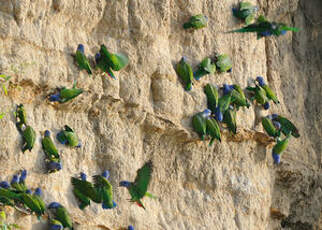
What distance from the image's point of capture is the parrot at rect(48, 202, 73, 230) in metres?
6.02

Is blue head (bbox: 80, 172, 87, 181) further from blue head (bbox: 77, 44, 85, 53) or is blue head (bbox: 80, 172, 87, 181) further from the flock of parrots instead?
blue head (bbox: 77, 44, 85, 53)

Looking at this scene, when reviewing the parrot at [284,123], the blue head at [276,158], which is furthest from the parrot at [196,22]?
the blue head at [276,158]

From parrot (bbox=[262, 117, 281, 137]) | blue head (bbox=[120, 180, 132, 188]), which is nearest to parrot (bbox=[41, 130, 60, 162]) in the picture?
blue head (bbox=[120, 180, 132, 188])

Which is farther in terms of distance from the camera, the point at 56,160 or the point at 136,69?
the point at 136,69

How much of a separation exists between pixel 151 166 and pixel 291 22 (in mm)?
2585

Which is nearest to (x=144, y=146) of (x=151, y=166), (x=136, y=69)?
(x=151, y=166)

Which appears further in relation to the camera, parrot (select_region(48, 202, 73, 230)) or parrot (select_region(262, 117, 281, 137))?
parrot (select_region(262, 117, 281, 137))

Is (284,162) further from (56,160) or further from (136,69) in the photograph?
(56,160)

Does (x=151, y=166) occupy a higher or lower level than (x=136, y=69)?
lower

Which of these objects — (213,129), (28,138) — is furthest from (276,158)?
(28,138)

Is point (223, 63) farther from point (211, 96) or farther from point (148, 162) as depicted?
point (148, 162)

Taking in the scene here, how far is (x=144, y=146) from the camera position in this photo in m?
6.90

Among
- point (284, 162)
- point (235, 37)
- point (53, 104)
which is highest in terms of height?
point (235, 37)

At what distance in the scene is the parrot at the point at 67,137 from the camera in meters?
6.30
